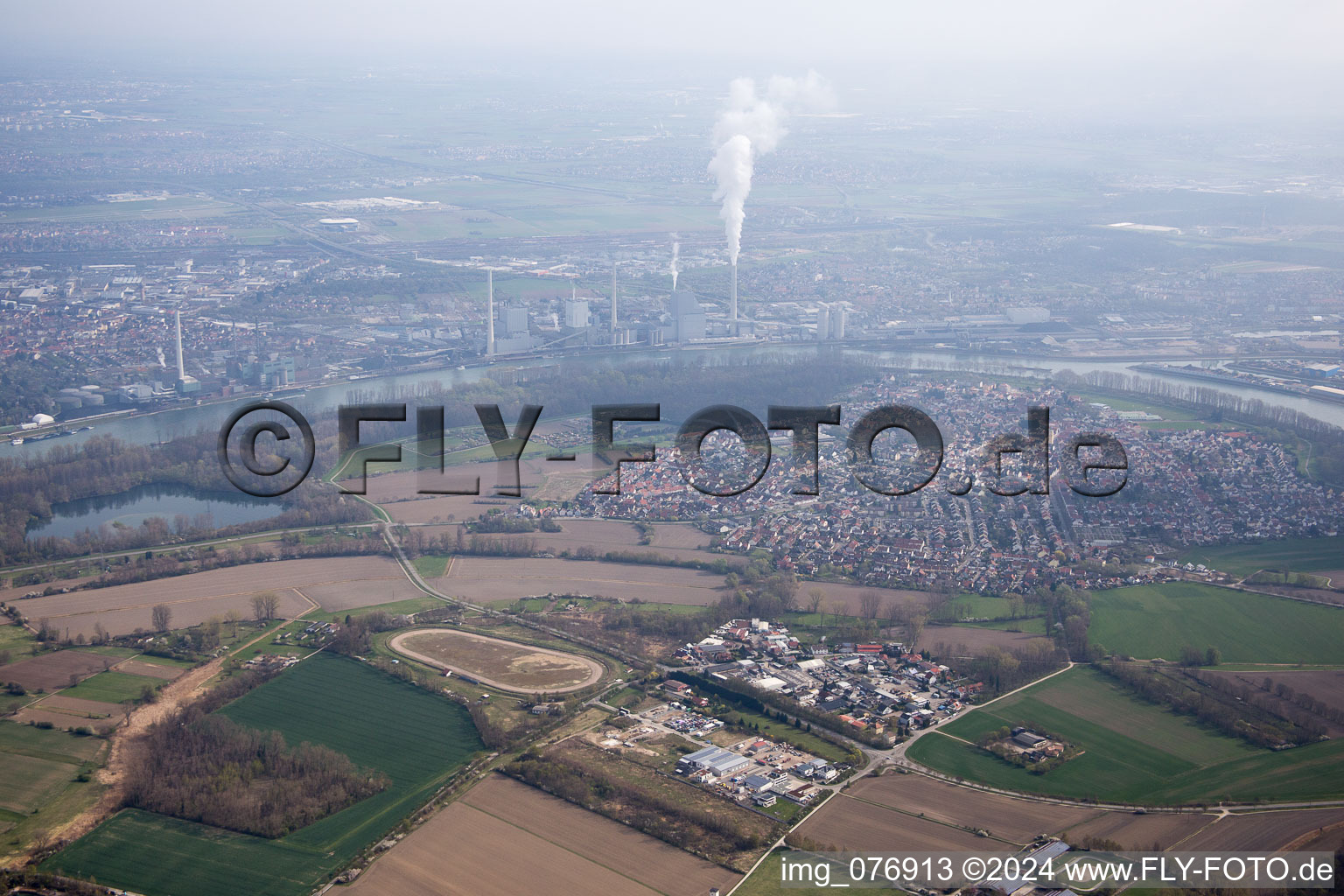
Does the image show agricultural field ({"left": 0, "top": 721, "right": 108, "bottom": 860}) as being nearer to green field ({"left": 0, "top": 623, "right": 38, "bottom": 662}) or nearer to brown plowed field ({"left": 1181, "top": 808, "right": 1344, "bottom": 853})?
green field ({"left": 0, "top": 623, "right": 38, "bottom": 662})

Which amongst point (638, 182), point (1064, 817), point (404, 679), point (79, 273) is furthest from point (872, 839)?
point (638, 182)

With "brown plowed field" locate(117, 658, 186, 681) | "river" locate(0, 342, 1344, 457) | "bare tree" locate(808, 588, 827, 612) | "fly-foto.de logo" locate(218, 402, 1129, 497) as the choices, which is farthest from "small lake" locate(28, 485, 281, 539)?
"bare tree" locate(808, 588, 827, 612)

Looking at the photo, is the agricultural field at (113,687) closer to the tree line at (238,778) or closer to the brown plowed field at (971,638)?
the tree line at (238,778)

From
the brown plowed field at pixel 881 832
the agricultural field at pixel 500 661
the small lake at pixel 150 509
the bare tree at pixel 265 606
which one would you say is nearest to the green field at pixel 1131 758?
the brown plowed field at pixel 881 832

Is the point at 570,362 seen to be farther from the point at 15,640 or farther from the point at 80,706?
the point at 80,706

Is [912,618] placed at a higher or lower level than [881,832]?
higher

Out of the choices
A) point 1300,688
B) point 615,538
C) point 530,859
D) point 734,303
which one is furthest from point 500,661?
point 734,303
